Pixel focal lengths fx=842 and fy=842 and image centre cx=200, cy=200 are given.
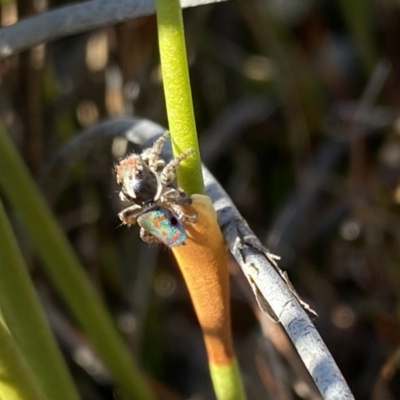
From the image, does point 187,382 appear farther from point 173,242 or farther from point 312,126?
point 173,242

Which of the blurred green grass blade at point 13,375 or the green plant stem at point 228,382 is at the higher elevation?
the blurred green grass blade at point 13,375

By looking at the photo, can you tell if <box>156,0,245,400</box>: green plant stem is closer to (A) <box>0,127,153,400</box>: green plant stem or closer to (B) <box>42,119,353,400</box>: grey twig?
(B) <box>42,119,353,400</box>: grey twig

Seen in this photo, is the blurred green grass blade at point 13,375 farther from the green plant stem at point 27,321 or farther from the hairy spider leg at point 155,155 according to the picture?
the hairy spider leg at point 155,155

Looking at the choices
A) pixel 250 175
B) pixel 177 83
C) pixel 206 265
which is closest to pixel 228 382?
pixel 206 265

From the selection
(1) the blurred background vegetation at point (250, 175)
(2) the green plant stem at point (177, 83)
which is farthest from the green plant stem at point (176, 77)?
(1) the blurred background vegetation at point (250, 175)

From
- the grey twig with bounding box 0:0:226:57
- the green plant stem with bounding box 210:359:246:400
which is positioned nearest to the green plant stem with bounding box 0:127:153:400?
the grey twig with bounding box 0:0:226:57

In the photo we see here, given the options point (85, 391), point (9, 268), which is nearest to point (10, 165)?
point (9, 268)
